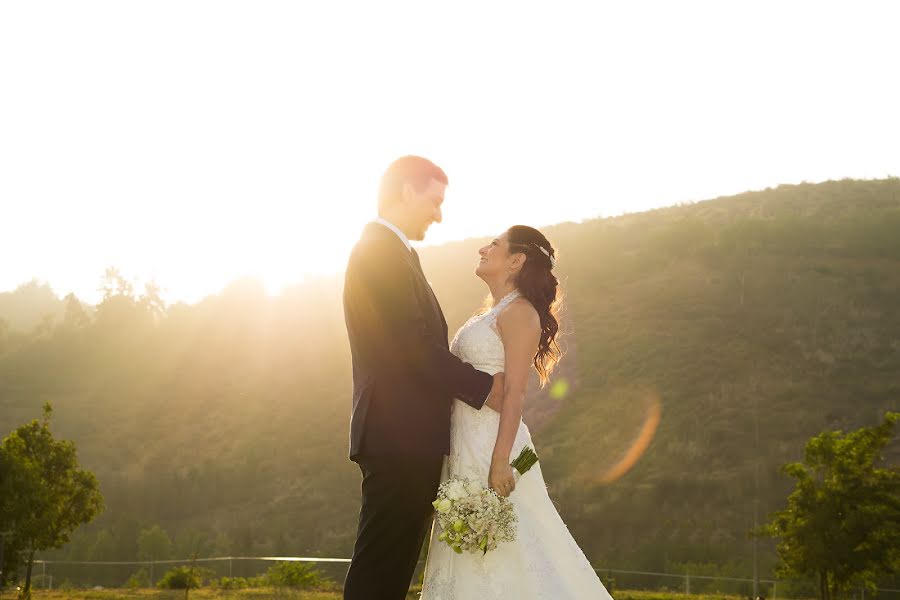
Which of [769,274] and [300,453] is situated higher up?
[769,274]

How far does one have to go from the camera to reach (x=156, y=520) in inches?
1700

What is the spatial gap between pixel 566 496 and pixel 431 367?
3363cm

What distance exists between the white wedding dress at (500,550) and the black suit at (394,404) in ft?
1.09

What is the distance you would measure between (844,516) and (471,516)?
49.4 feet

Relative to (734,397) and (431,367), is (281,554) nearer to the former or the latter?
(734,397)

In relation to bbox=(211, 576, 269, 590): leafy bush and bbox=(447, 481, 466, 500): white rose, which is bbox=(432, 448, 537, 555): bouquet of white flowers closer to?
bbox=(447, 481, 466, 500): white rose

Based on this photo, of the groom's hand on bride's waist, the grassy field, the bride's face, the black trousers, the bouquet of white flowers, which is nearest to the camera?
the black trousers

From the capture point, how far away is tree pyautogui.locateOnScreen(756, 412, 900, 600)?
659 inches

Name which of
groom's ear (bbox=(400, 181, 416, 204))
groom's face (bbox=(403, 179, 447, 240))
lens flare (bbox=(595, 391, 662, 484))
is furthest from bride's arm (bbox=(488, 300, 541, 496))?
lens flare (bbox=(595, 391, 662, 484))

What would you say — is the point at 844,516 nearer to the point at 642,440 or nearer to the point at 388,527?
the point at 388,527

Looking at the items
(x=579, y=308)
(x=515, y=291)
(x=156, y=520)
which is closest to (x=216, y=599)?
(x=515, y=291)

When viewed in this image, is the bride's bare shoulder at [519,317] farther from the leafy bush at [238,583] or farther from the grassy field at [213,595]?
the leafy bush at [238,583]

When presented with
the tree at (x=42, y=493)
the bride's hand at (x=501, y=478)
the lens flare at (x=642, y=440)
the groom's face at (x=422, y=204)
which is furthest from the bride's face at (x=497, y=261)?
the lens flare at (x=642, y=440)

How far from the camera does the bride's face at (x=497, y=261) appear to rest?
5367 mm
